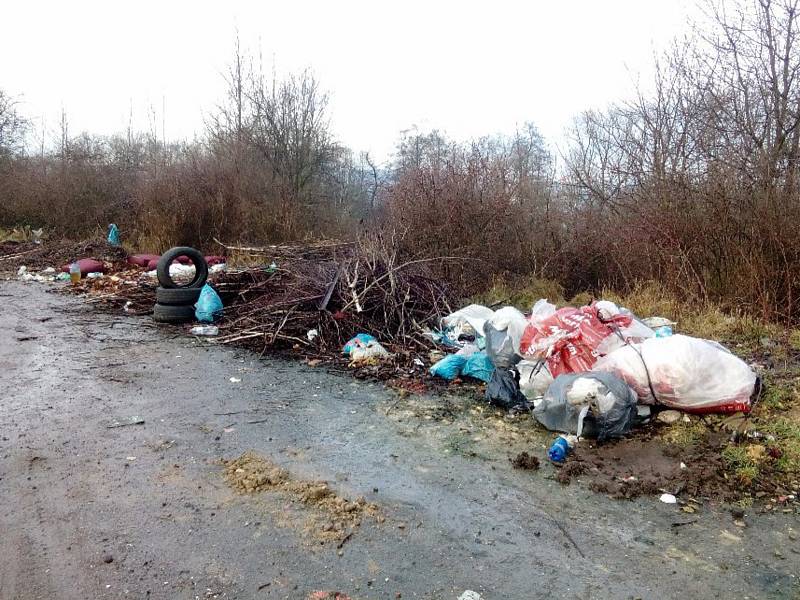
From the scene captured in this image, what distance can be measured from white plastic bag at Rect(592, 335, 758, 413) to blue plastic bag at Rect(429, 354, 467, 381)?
69.7 inches

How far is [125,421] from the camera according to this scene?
4.29 metres

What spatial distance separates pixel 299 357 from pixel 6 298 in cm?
695

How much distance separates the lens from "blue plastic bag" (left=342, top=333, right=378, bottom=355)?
6406 millimetres

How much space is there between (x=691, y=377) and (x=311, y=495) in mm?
3040

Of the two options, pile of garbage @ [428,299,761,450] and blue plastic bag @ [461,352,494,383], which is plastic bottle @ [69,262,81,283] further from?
blue plastic bag @ [461,352,494,383]

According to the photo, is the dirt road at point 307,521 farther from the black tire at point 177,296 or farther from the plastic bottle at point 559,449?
the black tire at point 177,296

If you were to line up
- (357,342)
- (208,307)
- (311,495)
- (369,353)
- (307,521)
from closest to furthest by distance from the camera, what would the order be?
(307,521)
(311,495)
(369,353)
(357,342)
(208,307)

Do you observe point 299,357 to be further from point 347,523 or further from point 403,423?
point 347,523

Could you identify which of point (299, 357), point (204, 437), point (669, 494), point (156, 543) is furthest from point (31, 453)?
point (669, 494)

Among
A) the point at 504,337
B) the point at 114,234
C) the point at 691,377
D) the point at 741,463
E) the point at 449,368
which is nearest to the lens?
the point at 741,463

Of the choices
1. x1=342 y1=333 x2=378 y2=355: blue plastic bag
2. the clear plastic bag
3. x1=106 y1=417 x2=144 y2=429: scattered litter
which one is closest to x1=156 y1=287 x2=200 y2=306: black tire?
x1=342 y1=333 x2=378 y2=355: blue plastic bag

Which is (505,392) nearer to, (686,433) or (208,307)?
(686,433)

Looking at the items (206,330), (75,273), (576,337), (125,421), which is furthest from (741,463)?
(75,273)

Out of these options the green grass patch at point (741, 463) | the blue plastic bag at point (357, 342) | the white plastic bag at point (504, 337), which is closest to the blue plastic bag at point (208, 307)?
the blue plastic bag at point (357, 342)
